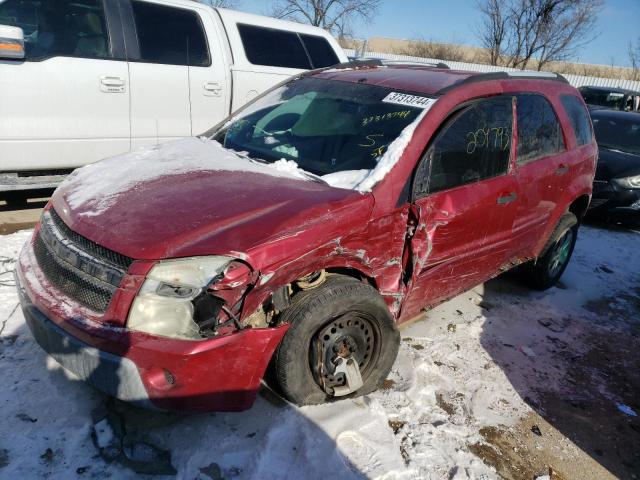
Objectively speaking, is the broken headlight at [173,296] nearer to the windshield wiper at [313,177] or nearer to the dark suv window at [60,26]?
the windshield wiper at [313,177]

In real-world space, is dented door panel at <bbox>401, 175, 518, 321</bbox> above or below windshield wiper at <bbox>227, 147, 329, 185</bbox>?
below

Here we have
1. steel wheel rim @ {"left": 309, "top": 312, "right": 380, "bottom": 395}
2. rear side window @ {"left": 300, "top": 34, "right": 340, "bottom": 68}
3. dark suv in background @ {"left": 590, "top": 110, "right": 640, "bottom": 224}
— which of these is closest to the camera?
steel wheel rim @ {"left": 309, "top": 312, "right": 380, "bottom": 395}

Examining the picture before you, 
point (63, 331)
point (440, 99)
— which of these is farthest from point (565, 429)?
point (63, 331)

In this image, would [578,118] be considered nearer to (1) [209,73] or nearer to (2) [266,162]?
(2) [266,162]

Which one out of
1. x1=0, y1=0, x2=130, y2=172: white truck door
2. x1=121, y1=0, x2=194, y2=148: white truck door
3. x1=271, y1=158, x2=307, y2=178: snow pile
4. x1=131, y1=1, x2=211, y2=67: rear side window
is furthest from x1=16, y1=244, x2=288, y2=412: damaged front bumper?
x1=131, y1=1, x2=211, y2=67: rear side window

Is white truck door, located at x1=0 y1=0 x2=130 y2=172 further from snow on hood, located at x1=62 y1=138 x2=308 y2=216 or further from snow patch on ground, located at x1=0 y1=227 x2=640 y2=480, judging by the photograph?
snow on hood, located at x1=62 y1=138 x2=308 y2=216

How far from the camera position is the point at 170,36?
528 cm

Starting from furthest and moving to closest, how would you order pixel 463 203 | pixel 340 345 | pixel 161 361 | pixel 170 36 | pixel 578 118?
1. pixel 170 36
2. pixel 578 118
3. pixel 463 203
4. pixel 340 345
5. pixel 161 361

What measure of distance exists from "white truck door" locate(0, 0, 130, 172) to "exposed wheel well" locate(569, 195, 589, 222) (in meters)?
4.30

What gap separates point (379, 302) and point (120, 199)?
140 cm

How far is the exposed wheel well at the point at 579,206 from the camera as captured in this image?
15.7ft

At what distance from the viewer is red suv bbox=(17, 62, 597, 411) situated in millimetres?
2156

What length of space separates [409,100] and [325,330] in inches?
59.5

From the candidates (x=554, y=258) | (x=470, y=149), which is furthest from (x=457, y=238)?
(x=554, y=258)
